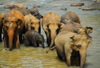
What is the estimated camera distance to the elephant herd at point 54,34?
6.78m

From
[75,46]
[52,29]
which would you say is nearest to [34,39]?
[52,29]

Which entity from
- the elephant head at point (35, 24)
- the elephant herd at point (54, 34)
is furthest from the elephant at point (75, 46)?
the elephant head at point (35, 24)

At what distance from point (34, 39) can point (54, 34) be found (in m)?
1.14

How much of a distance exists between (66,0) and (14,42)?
34615mm

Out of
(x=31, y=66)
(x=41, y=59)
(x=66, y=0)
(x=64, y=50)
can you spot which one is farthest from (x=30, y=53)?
(x=66, y=0)

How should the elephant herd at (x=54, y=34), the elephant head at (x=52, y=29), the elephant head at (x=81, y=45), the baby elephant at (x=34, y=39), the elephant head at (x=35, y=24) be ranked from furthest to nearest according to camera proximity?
the elephant head at (x=35, y=24), the baby elephant at (x=34, y=39), the elephant head at (x=52, y=29), the elephant herd at (x=54, y=34), the elephant head at (x=81, y=45)

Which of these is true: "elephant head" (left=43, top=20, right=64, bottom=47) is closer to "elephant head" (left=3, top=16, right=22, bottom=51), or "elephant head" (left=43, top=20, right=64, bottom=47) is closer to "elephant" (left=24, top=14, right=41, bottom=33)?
"elephant" (left=24, top=14, right=41, bottom=33)

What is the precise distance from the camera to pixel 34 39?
1025cm

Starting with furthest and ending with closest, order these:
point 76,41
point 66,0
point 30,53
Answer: point 66,0
point 30,53
point 76,41

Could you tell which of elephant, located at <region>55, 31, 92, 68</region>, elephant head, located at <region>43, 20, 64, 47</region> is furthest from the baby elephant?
elephant, located at <region>55, 31, 92, 68</region>

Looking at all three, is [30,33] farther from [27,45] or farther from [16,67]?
[16,67]

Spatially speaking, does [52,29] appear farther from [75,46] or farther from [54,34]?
[75,46]

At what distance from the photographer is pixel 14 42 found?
10312 mm

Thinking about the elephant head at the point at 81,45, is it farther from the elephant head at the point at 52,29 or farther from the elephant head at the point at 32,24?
the elephant head at the point at 32,24
